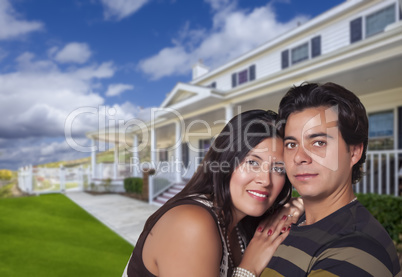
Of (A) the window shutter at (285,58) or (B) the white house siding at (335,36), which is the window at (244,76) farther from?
(B) the white house siding at (335,36)

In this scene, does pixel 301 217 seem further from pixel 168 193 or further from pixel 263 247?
pixel 168 193

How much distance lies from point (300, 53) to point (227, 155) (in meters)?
11.1

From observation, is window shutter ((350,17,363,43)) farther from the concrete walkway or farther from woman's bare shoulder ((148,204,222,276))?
woman's bare shoulder ((148,204,222,276))

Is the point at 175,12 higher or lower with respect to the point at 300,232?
higher

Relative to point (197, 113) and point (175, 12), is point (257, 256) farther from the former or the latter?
point (175, 12)

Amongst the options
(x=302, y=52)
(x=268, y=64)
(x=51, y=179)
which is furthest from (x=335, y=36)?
(x=51, y=179)

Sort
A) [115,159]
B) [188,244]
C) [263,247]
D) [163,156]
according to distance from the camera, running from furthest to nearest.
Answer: [163,156]
[115,159]
[263,247]
[188,244]

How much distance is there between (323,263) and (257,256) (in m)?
0.44

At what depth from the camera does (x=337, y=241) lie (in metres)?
0.92

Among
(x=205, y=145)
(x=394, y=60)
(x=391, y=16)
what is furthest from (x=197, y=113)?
(x=391, y=16)

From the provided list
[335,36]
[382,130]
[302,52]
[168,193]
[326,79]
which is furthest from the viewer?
[302,52]

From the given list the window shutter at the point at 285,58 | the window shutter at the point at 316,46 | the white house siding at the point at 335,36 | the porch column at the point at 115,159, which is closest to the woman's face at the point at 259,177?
the white house siding at the point at 335,36

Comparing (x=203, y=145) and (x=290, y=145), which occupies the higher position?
(x=290, y=145)

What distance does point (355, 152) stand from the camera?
3.66ft
